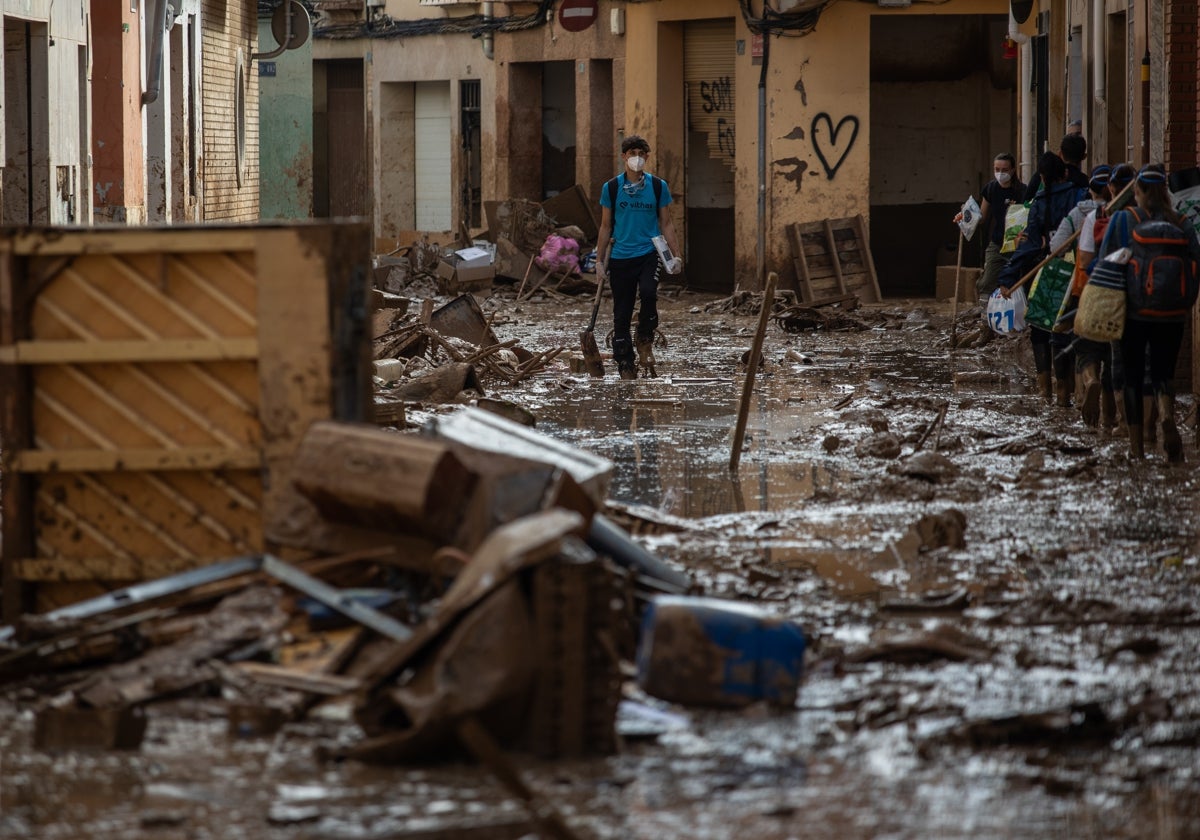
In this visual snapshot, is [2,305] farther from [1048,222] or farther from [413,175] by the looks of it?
[413,175]

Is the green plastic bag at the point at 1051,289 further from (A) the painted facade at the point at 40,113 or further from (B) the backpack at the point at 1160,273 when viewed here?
(A) the painted facade at the point at 40,113

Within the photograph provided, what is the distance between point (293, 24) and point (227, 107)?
1525 millimetres

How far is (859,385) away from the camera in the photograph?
14.2 m

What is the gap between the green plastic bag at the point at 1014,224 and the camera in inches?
537

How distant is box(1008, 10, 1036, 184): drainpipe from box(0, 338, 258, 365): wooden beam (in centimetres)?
1651

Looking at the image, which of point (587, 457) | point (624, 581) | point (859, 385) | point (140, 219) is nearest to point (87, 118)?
point (140, 219)

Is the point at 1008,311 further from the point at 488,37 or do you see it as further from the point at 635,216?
the point at 488,37

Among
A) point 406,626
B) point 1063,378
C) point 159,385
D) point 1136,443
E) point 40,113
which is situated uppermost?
point 40,113

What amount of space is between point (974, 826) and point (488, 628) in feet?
4.20

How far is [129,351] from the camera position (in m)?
6.01

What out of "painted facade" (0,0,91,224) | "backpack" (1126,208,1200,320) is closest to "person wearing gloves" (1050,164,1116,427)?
"backpack" (1126,208,1200,320)

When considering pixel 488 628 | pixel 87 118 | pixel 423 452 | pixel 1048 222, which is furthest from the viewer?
pixel 87 118

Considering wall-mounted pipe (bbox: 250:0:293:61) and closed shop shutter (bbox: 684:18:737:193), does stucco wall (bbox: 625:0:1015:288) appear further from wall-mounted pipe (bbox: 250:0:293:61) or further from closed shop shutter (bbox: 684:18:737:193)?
wall-mounted pipe (bbox: 250:0:293:61)

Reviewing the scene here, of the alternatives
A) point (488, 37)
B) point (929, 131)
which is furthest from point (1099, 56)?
point (488, 37)
